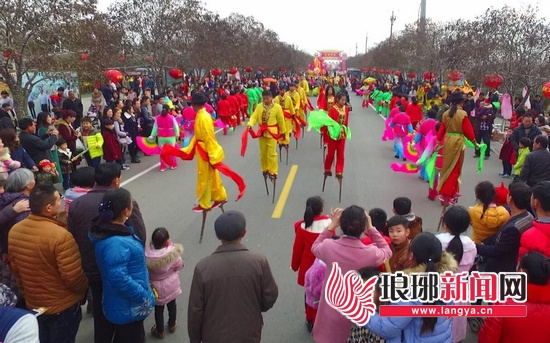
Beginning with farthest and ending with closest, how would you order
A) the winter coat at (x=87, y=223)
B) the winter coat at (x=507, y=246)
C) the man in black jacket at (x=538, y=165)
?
the man in black jacket at (x=538, y=165), the winter coat at (x=507, y=246), the winter coat at (x=87, y=223)

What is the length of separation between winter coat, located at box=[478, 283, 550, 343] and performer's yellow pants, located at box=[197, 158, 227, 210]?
14.1ft

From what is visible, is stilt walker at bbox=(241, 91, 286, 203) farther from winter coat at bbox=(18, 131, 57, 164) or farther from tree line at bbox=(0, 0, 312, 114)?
tree line at bbox=(0, 0, 312, 114)

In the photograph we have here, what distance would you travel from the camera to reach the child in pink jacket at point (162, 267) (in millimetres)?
3861

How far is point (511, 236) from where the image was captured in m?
3.72

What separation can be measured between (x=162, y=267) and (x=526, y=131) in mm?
7677

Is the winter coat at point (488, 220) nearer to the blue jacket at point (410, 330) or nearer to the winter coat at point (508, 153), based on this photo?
the blue jacket at point (410, 330)

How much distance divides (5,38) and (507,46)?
1385 cm

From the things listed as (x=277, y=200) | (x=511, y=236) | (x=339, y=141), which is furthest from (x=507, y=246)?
(x=277, y=200)

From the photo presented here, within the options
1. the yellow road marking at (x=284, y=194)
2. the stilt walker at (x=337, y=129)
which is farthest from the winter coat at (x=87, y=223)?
the stilt walker at (x=337, y=129)

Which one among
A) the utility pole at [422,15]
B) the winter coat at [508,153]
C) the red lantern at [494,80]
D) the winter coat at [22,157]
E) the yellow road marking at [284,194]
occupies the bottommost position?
the yellow road marking at [284,194]

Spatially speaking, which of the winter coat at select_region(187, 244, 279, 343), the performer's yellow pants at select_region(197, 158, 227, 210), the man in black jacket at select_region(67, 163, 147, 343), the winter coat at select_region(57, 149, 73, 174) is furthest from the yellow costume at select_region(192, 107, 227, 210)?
the winter coat at select_region(57, 149, 73, 174)

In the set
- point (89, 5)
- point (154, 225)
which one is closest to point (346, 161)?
point (154, 225)

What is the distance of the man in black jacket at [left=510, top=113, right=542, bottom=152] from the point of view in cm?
Answer: 850

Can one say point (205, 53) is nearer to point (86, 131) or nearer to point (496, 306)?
point (86, 131)
